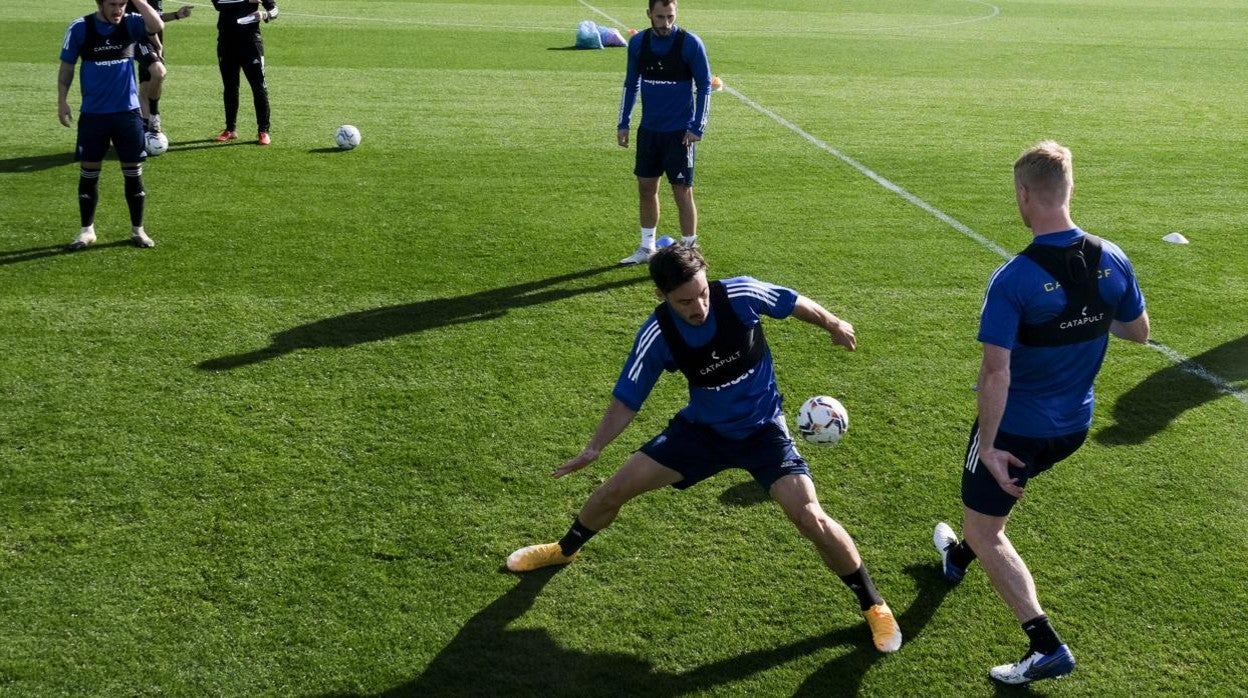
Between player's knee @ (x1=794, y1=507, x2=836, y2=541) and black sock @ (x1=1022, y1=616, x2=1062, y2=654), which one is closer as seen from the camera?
black sock @ (x1=1022, y1=616, x2=1062, y2=654)

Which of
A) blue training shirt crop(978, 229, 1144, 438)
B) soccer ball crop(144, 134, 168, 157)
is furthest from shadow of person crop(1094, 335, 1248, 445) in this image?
soccer ball crop(144, 134, 168, 157)

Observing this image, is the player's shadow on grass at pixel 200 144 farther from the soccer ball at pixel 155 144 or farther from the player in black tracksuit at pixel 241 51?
the soccer ball at pixel 155 144

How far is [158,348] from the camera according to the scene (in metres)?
8.95

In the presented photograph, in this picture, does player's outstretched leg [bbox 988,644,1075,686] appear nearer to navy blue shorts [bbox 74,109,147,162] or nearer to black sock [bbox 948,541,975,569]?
black sock [bbox 948,541,975,569]

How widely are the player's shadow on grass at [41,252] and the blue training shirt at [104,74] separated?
4.39 ft

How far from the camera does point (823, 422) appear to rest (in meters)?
6.91

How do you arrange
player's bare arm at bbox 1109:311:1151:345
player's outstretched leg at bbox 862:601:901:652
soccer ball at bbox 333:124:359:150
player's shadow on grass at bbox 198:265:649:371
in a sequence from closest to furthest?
1. player's bare arm at bbox 1109:311:1151:345
2. player's outstretched leg at bbox 862:601:901:652
3. player's shadow on grass at bbox 198:265:649:371
4. soccer ball at bbox 333:124:359:150

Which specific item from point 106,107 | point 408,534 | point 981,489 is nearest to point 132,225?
point 106,107

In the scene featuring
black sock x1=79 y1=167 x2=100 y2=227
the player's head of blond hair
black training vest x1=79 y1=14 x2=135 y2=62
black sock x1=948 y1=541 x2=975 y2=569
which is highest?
the player's head of blond hair

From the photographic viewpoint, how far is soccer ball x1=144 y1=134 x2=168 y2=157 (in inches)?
571

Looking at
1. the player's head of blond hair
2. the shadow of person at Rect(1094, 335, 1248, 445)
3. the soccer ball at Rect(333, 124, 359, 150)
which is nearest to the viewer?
the player's head of blond hair

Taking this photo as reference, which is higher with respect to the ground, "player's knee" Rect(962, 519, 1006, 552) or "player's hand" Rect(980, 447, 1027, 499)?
"player's hand" Rect(980, 447, 1027, 499)

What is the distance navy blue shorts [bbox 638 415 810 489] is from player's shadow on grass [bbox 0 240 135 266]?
7752mm

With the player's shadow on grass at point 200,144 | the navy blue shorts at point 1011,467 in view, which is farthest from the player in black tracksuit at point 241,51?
the navy blue shorts at point 1011,467
